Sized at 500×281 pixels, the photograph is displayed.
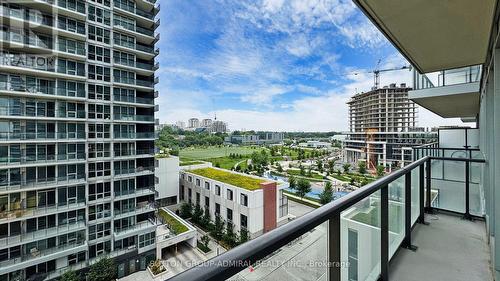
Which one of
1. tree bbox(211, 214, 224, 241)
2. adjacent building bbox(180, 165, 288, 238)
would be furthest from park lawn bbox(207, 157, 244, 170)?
tree bbox(211, 214, 224, 241)

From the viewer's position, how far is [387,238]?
147cm

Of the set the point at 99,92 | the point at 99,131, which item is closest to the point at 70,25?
the point at 99,92

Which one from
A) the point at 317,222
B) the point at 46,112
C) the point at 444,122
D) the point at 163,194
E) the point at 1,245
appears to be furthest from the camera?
the point at 163,194

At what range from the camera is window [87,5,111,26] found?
9.37 metres

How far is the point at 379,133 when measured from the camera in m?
33.0

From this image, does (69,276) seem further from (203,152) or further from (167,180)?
(203,152)

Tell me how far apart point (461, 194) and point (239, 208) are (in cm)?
997

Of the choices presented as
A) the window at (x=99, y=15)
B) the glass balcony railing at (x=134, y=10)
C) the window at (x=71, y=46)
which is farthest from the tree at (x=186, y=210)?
the glass balcony railing at (x=134, y=10)

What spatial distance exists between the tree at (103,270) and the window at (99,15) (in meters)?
10.7

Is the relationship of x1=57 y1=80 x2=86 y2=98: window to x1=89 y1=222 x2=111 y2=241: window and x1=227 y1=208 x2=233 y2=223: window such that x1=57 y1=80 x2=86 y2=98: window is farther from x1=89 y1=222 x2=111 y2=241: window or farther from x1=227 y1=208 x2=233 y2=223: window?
x1=227 y1=208 x2=233 y2=223: window

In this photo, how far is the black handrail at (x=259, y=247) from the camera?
38 cm

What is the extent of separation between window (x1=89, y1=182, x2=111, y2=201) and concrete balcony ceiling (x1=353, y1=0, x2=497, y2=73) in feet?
37.5

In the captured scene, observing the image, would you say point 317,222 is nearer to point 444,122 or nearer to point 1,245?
point 1,245

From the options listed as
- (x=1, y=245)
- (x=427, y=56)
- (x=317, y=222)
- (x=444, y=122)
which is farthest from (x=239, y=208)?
(x=444, y=122)
